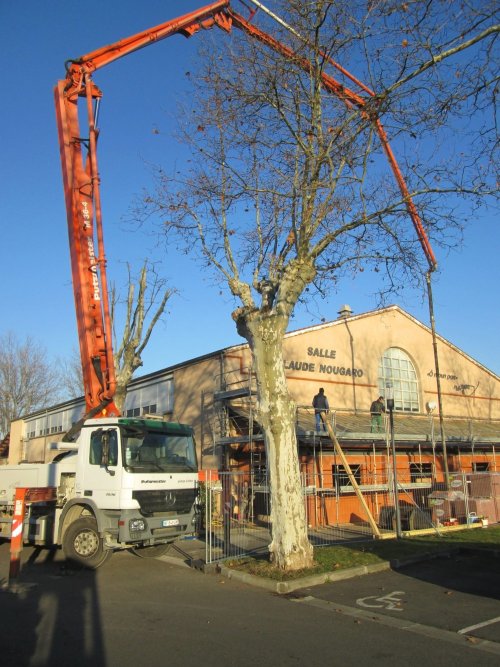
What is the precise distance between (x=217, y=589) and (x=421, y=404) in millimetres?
18063

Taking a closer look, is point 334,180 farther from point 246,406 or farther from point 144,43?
point 246,406

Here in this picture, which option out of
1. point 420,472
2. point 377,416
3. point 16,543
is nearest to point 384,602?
point 16,543

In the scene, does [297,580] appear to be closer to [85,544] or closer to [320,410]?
[85,544]

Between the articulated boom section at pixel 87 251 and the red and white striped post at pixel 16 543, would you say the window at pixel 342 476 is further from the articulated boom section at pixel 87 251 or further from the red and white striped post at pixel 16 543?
the red and white striped post at pixel 16 543

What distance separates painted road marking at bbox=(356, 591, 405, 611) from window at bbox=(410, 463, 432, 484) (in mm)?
13800

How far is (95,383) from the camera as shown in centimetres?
1305

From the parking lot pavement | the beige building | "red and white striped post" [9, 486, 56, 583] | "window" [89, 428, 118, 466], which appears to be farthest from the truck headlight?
the beige building

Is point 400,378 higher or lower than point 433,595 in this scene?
higher

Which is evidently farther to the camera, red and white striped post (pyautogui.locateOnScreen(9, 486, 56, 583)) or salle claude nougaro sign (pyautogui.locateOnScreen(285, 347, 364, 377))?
salle claude nougaro sign (pyautogui.locateOnScreen(285, 347, 364, 377))

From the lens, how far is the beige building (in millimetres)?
19188

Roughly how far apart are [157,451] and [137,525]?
4.99 ft

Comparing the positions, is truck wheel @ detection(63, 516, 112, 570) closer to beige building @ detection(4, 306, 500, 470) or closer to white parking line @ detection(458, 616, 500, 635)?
beige building @ detection(4, 306, 500, 470)

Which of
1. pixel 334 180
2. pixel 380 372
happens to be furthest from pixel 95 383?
pixel 380 372

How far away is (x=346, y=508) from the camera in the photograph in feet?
61.8
